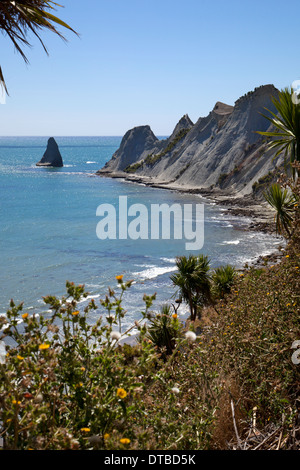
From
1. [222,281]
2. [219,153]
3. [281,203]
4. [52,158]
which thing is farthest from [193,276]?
[52,158]

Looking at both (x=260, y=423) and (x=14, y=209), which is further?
(x=14, y=209)

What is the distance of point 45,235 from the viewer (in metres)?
39.4

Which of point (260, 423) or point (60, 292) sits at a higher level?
point (260, 423)

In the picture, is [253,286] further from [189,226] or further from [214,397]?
[189,226]

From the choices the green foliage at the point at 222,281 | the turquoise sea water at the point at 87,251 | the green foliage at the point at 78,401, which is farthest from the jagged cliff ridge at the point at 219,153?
the green foliage at the point at 78,401

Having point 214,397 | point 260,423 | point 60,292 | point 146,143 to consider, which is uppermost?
point 146,143

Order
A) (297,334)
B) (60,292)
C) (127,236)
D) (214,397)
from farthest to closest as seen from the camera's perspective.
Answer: (127,236), (60,292), (297,334), (214,397)

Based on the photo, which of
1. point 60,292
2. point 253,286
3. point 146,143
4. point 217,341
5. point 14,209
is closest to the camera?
point 217,341

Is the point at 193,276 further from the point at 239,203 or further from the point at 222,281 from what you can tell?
the point at 239,203

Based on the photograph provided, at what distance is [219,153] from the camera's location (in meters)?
67.9

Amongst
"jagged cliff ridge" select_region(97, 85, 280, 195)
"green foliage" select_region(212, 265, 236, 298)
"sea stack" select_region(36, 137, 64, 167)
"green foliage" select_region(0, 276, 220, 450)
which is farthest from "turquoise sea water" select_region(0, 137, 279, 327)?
"sea stack" select_region(36, 137, 64, 167)

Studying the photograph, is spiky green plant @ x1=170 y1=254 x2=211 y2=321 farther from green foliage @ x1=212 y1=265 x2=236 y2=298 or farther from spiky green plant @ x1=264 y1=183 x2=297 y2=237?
spiky green plant @ x1=264 y1=183 x2=297 y2=237

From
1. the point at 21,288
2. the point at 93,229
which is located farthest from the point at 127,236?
the point at 21,288

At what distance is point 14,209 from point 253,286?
2003 inches
